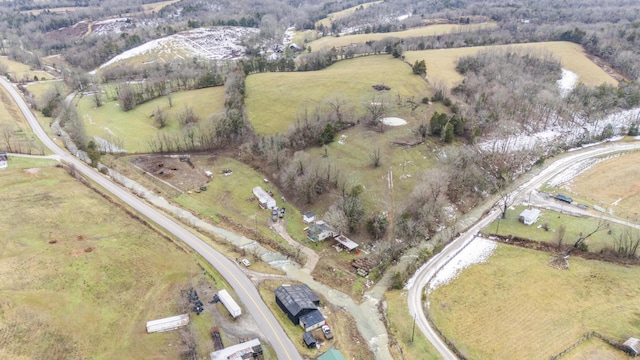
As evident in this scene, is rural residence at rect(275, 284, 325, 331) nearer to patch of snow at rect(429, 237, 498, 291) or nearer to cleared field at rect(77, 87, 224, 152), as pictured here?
patch of snow at rect(429, 237, 498, 291)

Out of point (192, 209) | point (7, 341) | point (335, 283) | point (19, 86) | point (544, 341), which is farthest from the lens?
point (19, 86)

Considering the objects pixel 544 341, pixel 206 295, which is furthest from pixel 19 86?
pixel 544 341

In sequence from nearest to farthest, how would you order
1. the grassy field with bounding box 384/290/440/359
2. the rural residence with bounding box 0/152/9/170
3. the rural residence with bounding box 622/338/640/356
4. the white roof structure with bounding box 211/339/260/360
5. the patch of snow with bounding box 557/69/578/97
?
1. the white roof structure with bounding box 211/339/260/360
2. the rural residence with bounding box 622/338/640/356
3. the grassy field with bounding box 384/290/440/359
4. the rural residence with bounding box 0/152/9/170
5. the patch of snow with bounding box 557/69/578/97

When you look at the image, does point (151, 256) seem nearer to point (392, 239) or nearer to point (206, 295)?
point (206, 295)

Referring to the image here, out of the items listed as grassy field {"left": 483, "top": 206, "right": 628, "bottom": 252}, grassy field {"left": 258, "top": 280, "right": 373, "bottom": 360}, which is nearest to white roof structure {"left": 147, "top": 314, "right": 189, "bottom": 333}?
grassy field {"left": 258, "top": 280, "right": 373, "bottom": 360}

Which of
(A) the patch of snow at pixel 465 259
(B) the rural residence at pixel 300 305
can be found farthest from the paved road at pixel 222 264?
(A) the patch of snow at pixel 465 259

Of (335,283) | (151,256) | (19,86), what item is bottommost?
(335,283)
